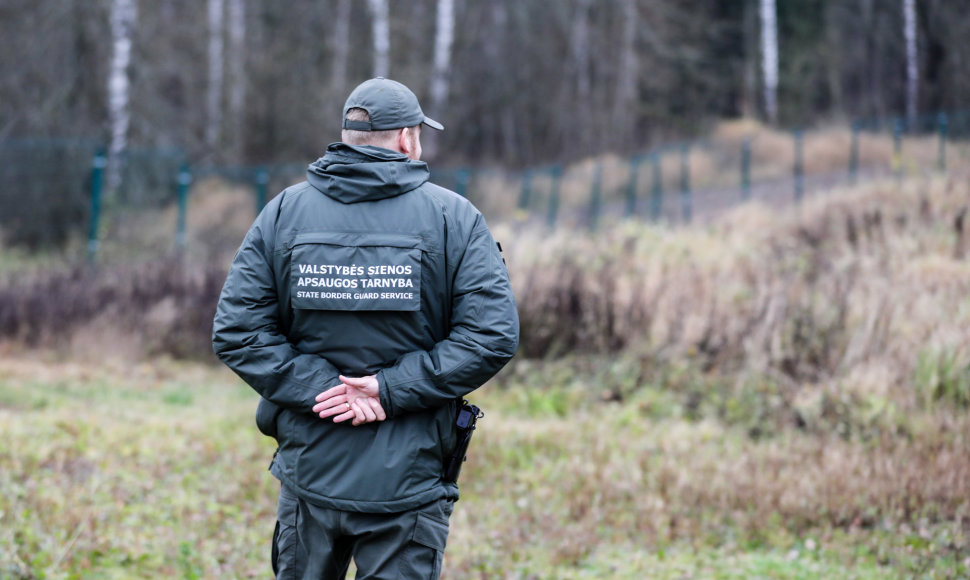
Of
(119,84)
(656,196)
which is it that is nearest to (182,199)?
(119,84)

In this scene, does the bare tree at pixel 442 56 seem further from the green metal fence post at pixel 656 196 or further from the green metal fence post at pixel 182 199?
the green metal fence post at pixel 182 199

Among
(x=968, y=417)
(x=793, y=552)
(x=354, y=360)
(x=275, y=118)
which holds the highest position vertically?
(x=275, y=118)

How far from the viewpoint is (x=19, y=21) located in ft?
65.0

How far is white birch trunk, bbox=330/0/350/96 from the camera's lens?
28516 mm


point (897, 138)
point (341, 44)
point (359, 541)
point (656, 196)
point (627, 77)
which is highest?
point (341, 44)

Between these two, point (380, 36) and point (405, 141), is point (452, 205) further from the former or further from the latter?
point (380, 36)

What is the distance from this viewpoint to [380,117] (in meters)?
2.95

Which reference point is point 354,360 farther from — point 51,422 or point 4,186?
point 4,186

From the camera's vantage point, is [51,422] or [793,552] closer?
[793,552]

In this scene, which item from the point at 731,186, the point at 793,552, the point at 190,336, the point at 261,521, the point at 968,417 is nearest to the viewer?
the point at 793,552

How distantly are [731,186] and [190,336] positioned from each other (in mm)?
16900

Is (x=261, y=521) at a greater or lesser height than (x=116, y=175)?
lesser

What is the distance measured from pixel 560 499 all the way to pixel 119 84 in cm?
1454

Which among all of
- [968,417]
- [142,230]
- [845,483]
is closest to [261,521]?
[845,483]
